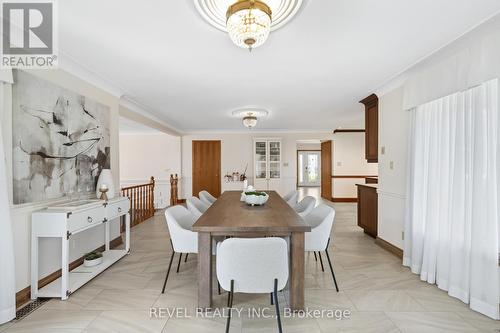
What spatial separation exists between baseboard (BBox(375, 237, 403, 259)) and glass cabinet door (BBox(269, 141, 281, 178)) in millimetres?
4368

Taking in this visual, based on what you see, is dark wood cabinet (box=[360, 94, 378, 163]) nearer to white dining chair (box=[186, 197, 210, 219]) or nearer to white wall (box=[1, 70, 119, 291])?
white dining chair (box=[186, 197, 210, 219])

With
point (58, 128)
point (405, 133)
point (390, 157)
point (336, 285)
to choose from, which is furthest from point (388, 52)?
point (58, 128)

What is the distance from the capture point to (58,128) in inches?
105

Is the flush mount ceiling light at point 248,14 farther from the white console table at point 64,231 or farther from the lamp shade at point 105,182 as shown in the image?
the lamp shade at point 105,182

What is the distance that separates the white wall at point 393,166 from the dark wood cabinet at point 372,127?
8.6 inches

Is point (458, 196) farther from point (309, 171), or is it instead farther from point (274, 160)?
point (309, 171)

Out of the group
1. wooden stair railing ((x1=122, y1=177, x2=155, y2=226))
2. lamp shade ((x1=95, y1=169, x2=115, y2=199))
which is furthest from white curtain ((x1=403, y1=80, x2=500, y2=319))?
wooden stair railing ((x1=122, y1=177, x2=155, y2=226))

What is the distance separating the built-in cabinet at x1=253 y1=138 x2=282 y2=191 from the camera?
26.3ft

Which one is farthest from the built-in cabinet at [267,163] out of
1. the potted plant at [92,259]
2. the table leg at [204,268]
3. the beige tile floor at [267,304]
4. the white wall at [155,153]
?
the table leg at [204,268]

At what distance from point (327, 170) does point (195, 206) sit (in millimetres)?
6603

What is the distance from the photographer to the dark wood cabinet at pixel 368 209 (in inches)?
162

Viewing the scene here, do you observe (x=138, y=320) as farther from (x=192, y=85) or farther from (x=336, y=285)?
(x=192, y=85)

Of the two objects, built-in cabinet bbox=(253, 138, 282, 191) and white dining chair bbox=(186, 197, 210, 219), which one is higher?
built-in cabinet bbox=(253, 138, 282, 191)

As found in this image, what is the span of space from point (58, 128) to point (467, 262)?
431cm
